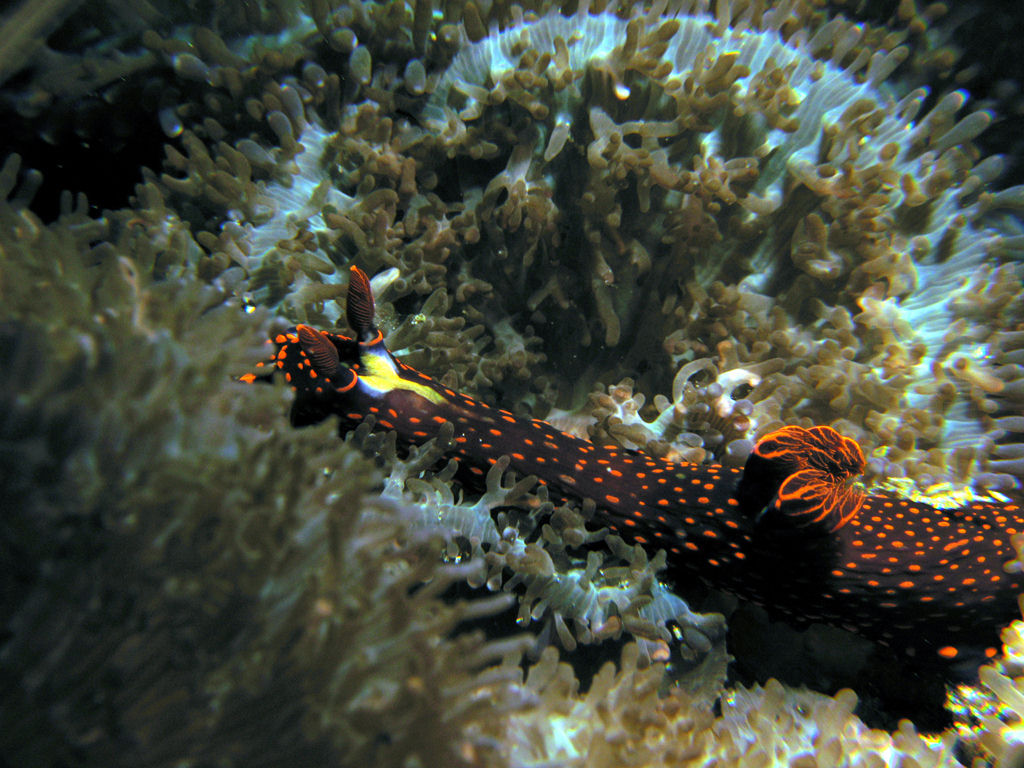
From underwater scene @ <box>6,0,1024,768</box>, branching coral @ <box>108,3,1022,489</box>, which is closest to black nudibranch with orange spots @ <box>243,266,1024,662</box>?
underwater scene @ <box>6,0,1024,768</box>

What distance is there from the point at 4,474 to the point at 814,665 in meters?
2.95

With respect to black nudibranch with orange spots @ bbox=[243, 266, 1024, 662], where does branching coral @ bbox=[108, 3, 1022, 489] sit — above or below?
above

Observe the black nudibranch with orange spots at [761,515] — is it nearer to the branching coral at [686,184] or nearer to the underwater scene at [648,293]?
the underwater scene at [648,293]

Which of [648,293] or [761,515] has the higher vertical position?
[648,293]

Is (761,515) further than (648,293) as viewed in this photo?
No

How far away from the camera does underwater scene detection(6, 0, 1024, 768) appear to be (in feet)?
7.22

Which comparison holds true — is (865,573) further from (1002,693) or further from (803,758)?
(803,758)

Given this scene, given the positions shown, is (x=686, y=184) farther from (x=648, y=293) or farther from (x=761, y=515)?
(x=761, y=515)

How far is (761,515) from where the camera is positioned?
7.09ft

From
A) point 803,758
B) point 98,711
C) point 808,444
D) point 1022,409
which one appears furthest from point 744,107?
point 98,711

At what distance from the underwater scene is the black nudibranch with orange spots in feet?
0.04

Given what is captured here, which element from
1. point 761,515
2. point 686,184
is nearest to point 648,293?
point 686,184

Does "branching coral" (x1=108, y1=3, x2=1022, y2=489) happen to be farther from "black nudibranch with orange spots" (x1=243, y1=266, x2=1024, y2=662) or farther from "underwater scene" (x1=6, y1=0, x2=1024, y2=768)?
"black nudibranch with orange spots" (x1=243, y1=266, x2=1024, y2=662)

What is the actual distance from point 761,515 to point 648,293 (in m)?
1.27
